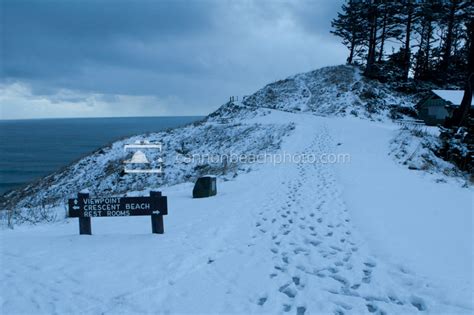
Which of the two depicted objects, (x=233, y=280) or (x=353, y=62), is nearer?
(x=233, y=280)

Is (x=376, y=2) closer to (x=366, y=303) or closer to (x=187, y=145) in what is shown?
(x=187, y=145)

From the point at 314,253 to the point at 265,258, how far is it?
0.85 metres

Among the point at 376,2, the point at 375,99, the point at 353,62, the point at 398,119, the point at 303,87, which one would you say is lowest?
the point at 398,119

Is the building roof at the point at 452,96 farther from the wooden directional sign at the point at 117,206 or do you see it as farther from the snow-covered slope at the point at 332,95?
the wooden directional sign at the point at 117,206

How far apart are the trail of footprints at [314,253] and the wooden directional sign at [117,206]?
2.16 metres

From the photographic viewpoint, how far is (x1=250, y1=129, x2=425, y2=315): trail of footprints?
12.8 feet

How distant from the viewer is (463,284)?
13.1 ft

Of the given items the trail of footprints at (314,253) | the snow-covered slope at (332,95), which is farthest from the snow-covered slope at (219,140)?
the trail of footprints at (314,253)

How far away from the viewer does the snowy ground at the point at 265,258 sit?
3.87 metres

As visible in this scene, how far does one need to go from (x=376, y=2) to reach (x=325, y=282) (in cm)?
4877

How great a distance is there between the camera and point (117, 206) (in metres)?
5.98

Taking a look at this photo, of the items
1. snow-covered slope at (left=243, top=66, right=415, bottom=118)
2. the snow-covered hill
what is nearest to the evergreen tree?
snow-covered slope at (left=243, top=66, right=415, bottom=118)

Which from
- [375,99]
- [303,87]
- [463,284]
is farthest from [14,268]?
[303,87]

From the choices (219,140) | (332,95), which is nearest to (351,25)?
(332,95)
